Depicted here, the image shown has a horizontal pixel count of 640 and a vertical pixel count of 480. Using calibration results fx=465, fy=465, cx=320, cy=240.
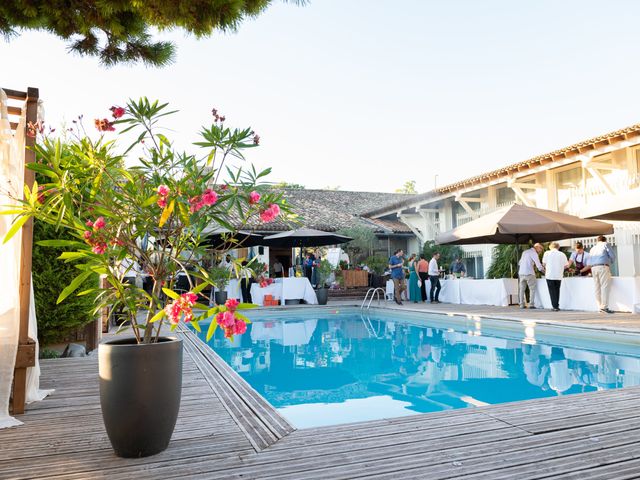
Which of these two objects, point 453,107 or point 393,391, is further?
point 453,107

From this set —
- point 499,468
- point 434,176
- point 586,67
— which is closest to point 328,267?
point 586,67

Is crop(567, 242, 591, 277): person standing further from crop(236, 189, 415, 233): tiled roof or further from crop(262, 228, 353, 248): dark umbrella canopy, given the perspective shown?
crop(236, 189, 415, 233): tiled roof

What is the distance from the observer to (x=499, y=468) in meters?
2.15

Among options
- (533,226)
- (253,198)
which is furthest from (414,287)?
(253,198)

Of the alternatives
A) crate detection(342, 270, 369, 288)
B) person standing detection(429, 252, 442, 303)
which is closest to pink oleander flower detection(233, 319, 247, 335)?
person standing detection(429, 252, 442, 303)

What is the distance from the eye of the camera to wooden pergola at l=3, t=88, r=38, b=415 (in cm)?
309

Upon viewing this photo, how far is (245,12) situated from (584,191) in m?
12.3

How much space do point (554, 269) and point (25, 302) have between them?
9.30 meters

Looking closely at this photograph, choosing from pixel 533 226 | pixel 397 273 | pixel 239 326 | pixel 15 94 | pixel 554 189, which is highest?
pixel 554 189

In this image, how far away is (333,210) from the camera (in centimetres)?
2344

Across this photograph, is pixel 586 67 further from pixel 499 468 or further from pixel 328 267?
pixel 499 468

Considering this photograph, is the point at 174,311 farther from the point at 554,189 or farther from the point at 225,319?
the point at 554,189

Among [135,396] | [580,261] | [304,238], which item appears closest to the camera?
[135,396]

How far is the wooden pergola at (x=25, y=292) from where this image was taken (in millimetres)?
3094
